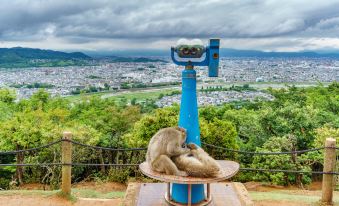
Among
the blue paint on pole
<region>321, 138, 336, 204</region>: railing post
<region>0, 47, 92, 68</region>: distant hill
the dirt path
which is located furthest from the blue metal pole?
<region>0, 47, 92, 68</region>: distant hill

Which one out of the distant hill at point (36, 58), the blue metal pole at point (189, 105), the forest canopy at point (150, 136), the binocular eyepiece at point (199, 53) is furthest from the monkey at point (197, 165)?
the distant hill at point (36, 58)

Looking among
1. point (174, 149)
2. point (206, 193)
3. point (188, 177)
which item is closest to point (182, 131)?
point (174, 149)

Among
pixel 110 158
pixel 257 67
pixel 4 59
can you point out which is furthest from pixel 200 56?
pixel 4 59

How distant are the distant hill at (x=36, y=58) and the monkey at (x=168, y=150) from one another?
57.0 meters

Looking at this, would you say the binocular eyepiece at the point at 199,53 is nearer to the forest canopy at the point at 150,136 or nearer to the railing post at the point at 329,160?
the railing post at the point at 329,160

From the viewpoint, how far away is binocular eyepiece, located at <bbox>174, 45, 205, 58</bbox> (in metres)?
4.53

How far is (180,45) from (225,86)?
36.2 meters

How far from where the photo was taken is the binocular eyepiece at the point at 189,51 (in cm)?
453

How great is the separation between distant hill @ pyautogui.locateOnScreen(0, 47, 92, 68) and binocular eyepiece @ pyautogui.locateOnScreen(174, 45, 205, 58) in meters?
57.0

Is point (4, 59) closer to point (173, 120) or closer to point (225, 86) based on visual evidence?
point (225, 86)

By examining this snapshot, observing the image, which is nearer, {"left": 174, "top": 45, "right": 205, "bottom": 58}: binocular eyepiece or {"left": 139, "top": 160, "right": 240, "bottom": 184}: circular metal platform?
{"left": 139, "top": 160, "right": 240, "bottom": 184}: circular metal platform

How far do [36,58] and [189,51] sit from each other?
6601cm

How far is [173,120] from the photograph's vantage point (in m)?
10.8

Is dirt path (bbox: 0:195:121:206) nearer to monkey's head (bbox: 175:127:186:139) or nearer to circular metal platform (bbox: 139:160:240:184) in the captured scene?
circular metal platform (bbox: 139:160:240:184)
